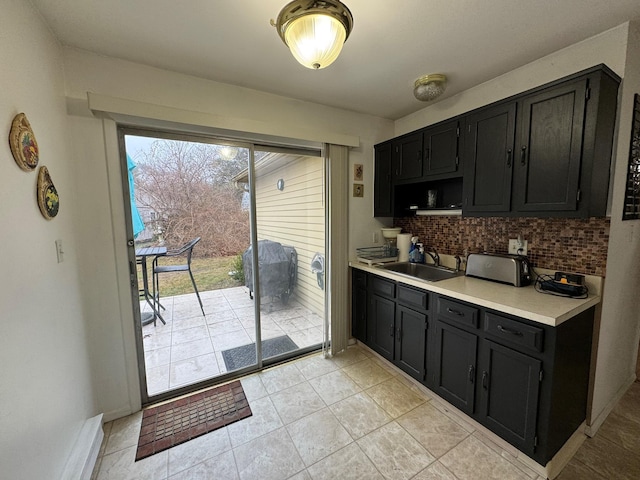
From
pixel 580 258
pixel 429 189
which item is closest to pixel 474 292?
pixel 580 258

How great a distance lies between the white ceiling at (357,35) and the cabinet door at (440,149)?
37 cm

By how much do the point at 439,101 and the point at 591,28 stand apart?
41.9 inches

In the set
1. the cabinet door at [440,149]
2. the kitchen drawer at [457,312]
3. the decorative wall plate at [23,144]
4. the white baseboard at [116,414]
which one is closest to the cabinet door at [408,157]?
the cabinet door at [440,149]

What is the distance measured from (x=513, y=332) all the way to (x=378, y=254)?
1487 millimetres

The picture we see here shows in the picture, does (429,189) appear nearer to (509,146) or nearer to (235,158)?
(509,146)

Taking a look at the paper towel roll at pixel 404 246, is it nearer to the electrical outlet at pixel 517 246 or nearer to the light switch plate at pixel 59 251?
the electrical outlet at pixel 517 246

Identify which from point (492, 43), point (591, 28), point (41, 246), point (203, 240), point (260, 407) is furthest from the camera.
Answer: point (203, 240)

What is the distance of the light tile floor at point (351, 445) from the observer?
1464 millimetres

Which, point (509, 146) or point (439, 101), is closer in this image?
point (509, 146)

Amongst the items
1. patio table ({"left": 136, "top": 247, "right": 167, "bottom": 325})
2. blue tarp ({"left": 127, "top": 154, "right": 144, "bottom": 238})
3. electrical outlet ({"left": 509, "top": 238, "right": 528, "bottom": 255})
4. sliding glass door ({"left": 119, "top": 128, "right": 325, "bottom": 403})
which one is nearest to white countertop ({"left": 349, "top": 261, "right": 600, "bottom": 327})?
electrical outlet ({"left": 509, "top": 238, "right": 528, "bottom": 255})

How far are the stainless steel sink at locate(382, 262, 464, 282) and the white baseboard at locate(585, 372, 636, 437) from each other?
1.28 metres

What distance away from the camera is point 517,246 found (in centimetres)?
199

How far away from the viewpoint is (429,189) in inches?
106

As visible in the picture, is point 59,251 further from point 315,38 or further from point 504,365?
point 504,365
